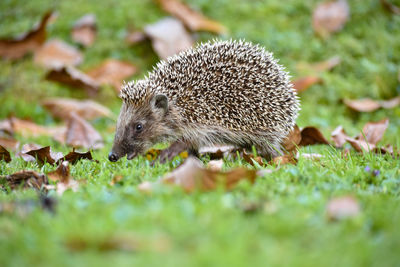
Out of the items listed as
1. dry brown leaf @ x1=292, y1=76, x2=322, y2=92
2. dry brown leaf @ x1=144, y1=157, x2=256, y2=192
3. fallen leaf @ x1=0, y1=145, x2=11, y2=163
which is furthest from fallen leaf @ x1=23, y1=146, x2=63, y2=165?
dry brown leaf @ x1=292, y1=76, x2=322, y2=92

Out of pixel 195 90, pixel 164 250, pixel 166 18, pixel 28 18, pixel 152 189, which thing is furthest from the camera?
pixel 28 18

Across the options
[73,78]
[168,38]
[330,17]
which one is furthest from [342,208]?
[330,17]

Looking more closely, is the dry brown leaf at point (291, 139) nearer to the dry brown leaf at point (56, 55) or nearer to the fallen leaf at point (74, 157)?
the fallen leaf at point (74, 157)

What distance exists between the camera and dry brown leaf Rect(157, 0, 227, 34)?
35.7 ft

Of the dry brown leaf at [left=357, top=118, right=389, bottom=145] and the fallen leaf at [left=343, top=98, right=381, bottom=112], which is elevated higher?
the fallen leaf at [left=343, top=98, right=381, bottom=112]

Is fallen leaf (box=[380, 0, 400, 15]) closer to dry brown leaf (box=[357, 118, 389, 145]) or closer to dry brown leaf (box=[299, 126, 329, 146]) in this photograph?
dry brown leaf (box=[357, 118, 389, 145])

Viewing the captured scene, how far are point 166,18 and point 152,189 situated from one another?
7843 mm

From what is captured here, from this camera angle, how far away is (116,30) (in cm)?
1150

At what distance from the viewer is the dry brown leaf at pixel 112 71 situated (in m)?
10.3

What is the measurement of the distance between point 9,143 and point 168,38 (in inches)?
175

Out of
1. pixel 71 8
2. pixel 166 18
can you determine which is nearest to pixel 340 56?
pixel 166 18

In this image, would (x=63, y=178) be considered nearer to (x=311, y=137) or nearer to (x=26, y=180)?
(x=26, y=180)

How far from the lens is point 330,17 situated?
37.0 feet

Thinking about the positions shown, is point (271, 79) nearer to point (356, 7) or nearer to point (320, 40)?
point (320, 40)
